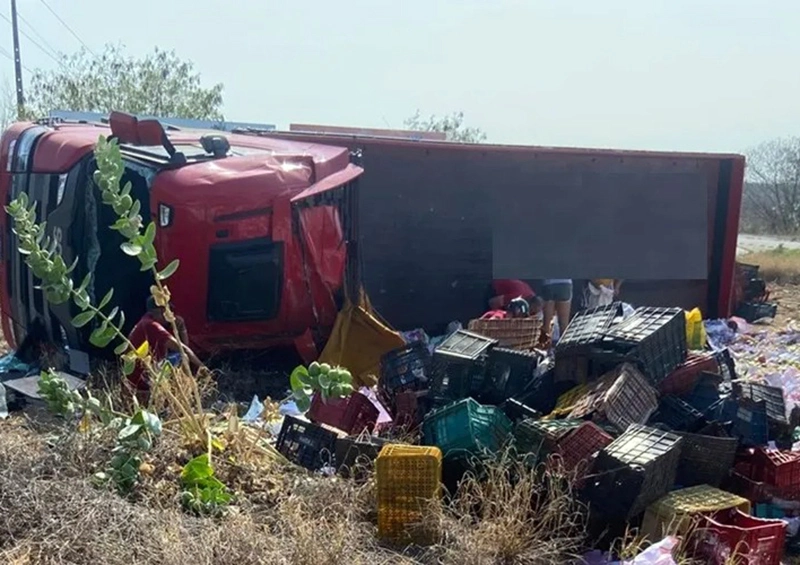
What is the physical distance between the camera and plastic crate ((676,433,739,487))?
4.36 m

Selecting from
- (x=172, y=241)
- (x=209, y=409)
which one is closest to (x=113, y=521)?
(x=209, y=409)

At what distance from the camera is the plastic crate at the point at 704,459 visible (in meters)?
4.36

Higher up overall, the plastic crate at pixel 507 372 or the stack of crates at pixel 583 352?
the stack of crates at pixel 583 352

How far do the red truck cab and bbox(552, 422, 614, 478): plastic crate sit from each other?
3151 mm

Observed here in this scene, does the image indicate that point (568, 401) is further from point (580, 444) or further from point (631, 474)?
point (631, 474)

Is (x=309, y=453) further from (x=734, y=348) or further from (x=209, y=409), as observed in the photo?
(x=734, y=348)

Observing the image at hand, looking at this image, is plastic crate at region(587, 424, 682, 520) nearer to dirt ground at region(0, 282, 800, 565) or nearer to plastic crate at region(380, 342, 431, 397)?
dirt ground at region(0, 282, 800, 565)

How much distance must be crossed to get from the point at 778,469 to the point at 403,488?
2.08m

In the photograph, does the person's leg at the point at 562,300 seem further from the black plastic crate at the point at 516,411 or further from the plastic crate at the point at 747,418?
the black plastic crate at the point at 516,411

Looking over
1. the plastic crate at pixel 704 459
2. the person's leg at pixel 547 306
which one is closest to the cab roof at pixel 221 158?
the person's leg at pixel 547 306

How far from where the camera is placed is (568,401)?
15.9ft

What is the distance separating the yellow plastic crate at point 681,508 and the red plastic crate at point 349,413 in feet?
6.06

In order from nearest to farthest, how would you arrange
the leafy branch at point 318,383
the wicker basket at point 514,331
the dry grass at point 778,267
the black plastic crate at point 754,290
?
the leafy branch at point 318,383, the wicker basket at point 514,331, the black plastic crate at point 754,290, the dry grass at point 778,267

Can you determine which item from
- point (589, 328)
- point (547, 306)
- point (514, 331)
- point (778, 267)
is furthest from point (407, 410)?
point (778, 267)
